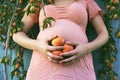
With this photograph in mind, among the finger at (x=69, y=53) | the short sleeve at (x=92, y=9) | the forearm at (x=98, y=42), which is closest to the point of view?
the finger at (x=69, y=53)

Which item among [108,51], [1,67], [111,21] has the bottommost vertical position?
[1,67]

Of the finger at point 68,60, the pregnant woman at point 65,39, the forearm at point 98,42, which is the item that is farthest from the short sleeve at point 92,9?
the finger at point 68,60

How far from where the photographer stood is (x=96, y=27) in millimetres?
2396

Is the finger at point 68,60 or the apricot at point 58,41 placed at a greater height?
the apricot at point 58,41

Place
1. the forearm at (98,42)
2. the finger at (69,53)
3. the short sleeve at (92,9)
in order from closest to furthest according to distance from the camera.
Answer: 1. the finger at (69,53)
2. the forearm at (98,42)
3. the short sleeve at (92,9)

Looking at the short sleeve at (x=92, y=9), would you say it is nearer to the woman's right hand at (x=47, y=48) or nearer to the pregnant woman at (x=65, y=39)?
the pregnant woman at (x=65, y=39)

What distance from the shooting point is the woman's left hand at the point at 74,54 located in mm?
2047

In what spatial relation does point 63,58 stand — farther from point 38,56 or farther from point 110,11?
point 110,11

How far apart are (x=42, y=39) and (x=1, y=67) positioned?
0.64m

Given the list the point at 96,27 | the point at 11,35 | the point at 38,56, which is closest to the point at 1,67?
the point at 11,35

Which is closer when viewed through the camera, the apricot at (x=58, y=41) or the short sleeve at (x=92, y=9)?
the apricot at (x=58, y=41)

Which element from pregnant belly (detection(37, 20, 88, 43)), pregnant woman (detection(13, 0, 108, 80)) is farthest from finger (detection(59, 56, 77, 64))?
pregnant belly (detection(37, 20, 88, 43))

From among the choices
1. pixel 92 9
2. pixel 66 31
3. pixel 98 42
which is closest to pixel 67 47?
pixel 66 31

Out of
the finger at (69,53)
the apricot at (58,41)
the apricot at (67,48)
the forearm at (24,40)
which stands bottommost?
the forearm at (24,40)
